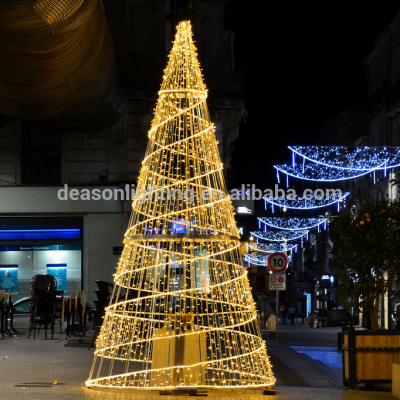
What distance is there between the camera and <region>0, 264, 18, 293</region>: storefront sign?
78.9 feet

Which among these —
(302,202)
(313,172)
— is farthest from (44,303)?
(302,202)

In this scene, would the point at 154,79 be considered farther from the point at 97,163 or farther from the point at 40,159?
the point at 40,159

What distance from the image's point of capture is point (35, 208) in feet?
73.8

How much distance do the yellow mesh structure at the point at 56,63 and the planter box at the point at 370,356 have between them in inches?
240

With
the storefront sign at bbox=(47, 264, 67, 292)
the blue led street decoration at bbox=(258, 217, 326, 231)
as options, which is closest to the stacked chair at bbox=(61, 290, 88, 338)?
the storefront sign at bbox=(47, 264, 67, 292)

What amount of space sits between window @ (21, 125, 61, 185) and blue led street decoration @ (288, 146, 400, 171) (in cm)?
748

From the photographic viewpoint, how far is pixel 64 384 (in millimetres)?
9953

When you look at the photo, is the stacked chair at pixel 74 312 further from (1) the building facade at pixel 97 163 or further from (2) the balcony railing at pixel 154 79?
(2) the balcony railing at pixel 154 79

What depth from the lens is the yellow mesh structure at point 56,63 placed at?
340 inches

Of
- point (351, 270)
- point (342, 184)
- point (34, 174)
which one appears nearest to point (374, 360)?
point (351, 270)

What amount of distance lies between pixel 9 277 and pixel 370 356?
1615 cm

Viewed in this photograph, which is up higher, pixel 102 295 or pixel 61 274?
pixel 61 274

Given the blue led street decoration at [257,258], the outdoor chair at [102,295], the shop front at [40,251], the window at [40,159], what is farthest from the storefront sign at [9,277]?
the blue led street decoration at [257,258]

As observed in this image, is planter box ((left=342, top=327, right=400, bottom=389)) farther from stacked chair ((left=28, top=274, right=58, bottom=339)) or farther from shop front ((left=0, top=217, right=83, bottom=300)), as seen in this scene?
shop front ((left=0, top=217, right=83, bottom=300))
